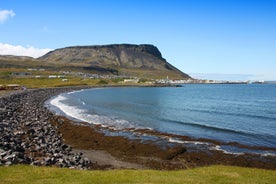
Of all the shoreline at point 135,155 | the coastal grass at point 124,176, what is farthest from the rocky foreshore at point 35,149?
the coastal grass at point 124,176

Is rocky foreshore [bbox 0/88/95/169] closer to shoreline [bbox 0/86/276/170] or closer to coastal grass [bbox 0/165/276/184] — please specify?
shoreline [bbox 0/86/276/170]

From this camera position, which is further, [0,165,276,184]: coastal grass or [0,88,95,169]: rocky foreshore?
[0,88,95,169]: rocky foreshore

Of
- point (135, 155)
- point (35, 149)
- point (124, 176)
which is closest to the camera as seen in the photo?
point (124, 176)

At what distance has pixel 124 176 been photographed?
18.1m

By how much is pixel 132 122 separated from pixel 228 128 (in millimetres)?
16355

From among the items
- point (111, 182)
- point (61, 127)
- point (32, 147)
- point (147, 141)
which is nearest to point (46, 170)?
point (111, 182)

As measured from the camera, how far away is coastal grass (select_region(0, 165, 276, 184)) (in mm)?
16938

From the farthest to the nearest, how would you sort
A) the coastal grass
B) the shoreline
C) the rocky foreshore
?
the shoreline
the rocky foreshore
the coastal grass

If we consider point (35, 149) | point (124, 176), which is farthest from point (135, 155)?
point (124, 176)

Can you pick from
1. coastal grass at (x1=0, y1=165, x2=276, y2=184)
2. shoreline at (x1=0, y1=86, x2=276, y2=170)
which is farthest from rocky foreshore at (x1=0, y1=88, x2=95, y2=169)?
coastal grass at (x1=0, y1=165, x2=276, y2=184)

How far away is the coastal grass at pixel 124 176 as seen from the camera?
1694 cm

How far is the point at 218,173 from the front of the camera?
1931 centimetres

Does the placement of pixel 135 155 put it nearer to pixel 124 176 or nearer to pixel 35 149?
pixel 35 149

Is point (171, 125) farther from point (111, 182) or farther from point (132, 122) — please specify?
point (111, 182)
